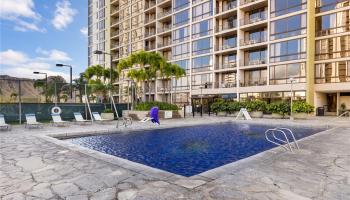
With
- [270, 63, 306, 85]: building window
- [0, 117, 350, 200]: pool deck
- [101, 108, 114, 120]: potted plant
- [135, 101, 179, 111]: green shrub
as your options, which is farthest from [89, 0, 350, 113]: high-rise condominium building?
[0, 117, 350, 200]: pool deck

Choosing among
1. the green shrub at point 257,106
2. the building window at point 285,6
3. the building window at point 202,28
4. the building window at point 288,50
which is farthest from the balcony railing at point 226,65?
the green shrub at point 257,106

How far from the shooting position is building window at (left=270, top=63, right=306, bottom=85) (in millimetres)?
28797

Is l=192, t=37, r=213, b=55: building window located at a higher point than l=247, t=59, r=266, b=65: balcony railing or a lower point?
higher

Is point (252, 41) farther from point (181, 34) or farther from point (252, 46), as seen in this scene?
point (181, 34)

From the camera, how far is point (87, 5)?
232 ft

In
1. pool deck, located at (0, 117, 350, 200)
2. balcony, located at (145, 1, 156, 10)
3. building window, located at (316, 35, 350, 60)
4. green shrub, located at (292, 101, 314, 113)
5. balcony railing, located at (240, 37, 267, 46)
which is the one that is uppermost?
balcony, located at (145, 1, 156, 10)

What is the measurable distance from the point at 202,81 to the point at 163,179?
3576cm

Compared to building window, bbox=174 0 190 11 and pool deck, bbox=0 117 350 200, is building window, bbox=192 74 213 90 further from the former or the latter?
pool deck, bbox=0 117 350 200

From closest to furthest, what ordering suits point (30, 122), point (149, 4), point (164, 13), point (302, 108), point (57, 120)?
point (30, 122) < point (57, 120) < point (302, 108) < point (164, 13) < point (149, 4)

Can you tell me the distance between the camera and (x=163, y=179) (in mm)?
4809

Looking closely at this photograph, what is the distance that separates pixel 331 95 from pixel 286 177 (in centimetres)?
3145

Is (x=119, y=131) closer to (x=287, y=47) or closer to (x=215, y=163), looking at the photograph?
(x=215, y=163)

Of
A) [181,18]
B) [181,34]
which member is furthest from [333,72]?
[181,18]

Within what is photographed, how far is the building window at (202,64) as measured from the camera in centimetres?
3903
